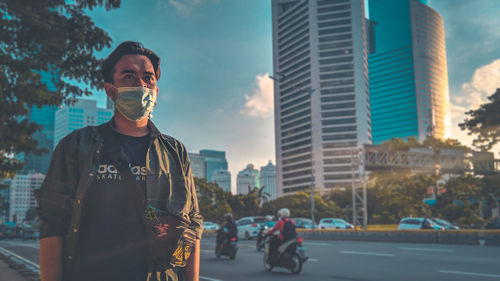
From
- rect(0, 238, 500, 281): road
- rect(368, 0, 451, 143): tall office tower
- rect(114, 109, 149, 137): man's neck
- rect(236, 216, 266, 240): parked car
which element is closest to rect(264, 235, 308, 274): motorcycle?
rect(0, 238, 500, 281): road

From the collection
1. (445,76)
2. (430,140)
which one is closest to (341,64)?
(445,76)

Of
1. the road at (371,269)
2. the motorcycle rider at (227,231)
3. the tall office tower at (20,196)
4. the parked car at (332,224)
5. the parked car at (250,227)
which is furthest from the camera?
the tall office tower at (20,196)

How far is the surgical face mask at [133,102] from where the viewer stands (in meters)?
2.12

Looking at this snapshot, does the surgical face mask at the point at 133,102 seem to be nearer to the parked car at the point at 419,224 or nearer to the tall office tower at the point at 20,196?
the parked car at the point at 419,224

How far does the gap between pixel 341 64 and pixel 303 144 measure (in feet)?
98.0

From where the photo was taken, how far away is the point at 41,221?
5.98 feet

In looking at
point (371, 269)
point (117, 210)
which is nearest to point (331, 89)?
point (371, 269)

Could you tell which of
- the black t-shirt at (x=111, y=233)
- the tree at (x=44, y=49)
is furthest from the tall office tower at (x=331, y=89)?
the black t-shirt at (x=111, y=233)

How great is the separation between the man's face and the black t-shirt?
1.50 ft

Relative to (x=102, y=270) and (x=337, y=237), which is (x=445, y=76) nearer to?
(x=337, y=237)

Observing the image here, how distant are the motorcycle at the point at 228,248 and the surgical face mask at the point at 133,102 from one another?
13.1 metres

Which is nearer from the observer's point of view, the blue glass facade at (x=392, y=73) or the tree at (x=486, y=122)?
the tree at (x=486, y=122)

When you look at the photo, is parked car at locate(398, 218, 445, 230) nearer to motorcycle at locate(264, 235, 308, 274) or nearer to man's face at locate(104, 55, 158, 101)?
motorcycle at locate(264, 235, 308, 274)

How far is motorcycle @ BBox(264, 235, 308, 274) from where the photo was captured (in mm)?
10758
